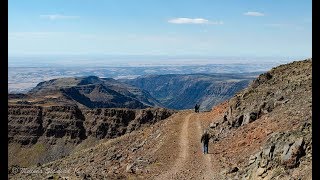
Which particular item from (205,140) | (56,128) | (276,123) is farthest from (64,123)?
(276,123)

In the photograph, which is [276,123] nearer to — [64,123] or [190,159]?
[190,159]

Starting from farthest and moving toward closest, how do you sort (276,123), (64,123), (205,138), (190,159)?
(64,123) < (205,138) < (190,159) < (276,123)

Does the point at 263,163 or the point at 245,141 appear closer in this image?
the point at 263,163

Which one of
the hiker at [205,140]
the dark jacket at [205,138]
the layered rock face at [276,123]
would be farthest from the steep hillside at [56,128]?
the dark jacket at [205,138]

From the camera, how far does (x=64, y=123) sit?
577 ft

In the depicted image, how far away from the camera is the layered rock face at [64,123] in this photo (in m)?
164

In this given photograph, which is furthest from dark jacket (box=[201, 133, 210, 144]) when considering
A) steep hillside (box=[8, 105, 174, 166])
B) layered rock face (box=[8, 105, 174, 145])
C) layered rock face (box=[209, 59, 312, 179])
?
layered rock face (box=[8, 105, 174, 145])

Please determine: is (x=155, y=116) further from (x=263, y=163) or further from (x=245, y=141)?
(x=263, y=163)

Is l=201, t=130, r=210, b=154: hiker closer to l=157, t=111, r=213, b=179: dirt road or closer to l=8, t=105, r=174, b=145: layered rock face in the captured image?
l=157, t=111, r=213, b=179: dirt road

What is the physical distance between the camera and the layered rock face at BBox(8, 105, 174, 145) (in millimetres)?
163500

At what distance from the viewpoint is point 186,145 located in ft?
140

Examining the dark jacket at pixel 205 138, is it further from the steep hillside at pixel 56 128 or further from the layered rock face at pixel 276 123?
the steep hillside at pixel 56 128
